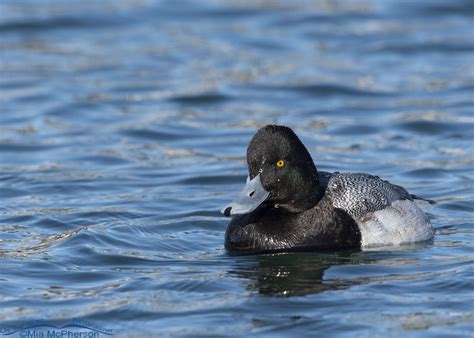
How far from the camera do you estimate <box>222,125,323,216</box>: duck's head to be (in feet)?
34.1

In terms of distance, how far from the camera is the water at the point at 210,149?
9234 millimetres

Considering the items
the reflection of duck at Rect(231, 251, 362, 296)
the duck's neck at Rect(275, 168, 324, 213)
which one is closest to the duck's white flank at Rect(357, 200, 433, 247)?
the reflection of duck at Rect(231, 251, 362, 296)

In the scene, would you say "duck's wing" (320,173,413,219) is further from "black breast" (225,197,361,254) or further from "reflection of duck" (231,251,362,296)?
"reflection of duck" (231,251,362,296)

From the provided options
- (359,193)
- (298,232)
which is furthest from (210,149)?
(298,232)

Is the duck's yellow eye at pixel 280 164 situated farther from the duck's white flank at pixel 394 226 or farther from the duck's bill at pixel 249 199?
the duck's white flank at pixel 394 226

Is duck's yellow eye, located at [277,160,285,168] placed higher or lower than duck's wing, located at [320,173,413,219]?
higher

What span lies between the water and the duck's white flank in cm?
18

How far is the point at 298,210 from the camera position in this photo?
35.6 feet

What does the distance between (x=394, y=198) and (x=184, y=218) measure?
2369mm

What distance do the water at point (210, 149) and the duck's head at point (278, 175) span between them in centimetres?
53

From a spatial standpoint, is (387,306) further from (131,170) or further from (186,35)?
(186,35)

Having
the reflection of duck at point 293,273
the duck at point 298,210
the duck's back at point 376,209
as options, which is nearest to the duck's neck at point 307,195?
the duck at point 298,210

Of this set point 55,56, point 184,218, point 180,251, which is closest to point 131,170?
point 184,218

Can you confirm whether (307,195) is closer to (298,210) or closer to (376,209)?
(298,210)
